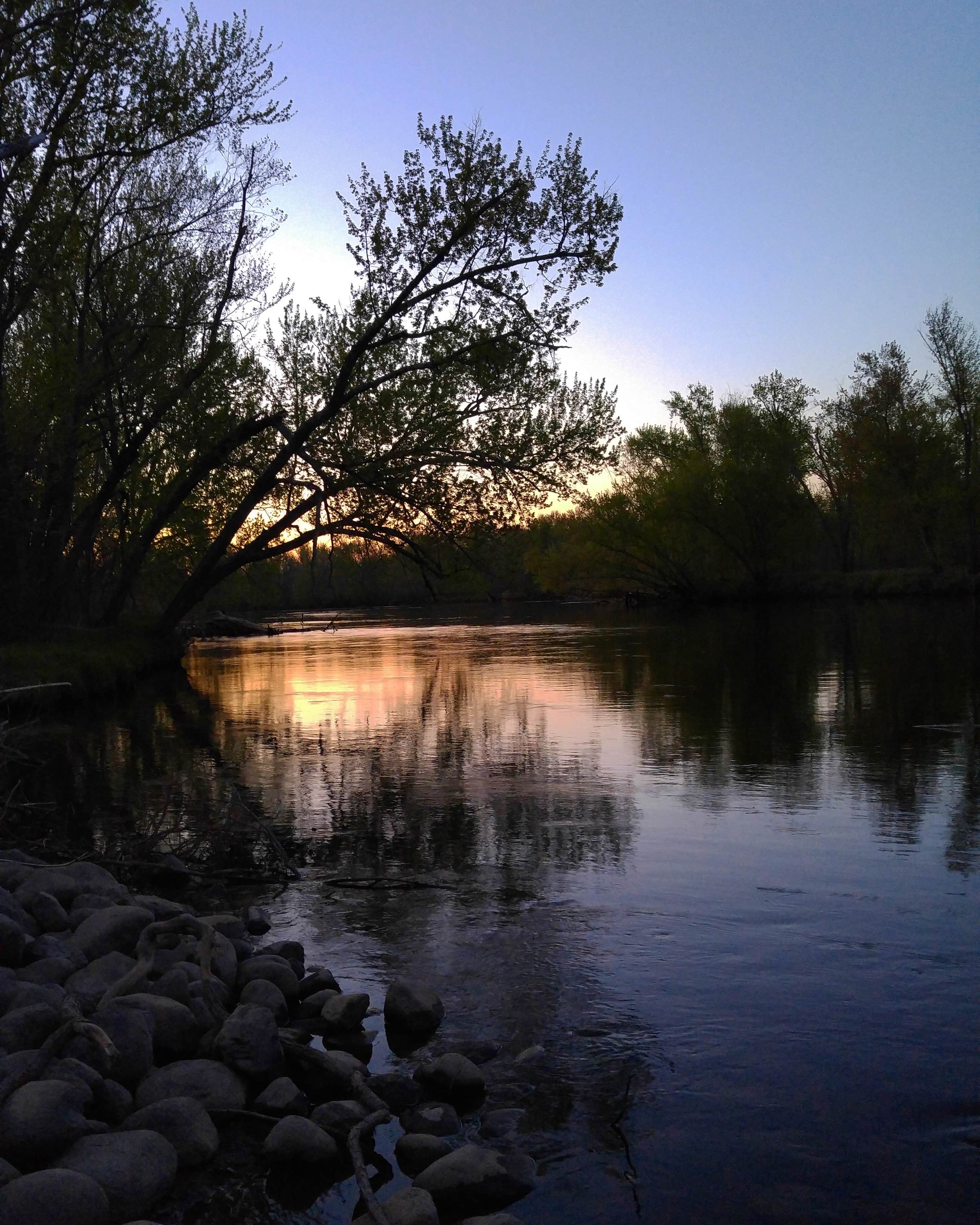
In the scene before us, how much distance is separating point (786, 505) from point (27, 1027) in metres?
64.8

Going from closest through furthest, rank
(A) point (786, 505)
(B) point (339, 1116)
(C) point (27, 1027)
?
(B) point (339, 1116) < (C) point (27, 1027) < (A) point (786, 505)

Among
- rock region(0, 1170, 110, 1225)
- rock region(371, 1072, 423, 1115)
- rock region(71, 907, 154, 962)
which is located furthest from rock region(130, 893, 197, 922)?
rock region(0, 1170, 110, 1225)

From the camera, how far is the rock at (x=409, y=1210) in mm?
3574

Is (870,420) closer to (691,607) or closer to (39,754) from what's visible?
(691,607)

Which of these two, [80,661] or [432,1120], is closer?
[432,1120]

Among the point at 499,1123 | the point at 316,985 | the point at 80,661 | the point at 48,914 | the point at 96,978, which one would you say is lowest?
the point at 499,1123

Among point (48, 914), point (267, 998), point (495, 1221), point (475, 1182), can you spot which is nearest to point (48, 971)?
point (48, 914)

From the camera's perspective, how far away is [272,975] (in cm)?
551

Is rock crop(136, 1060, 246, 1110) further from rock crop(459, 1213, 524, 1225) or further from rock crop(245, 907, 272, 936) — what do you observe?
rock crop(245, 907, 272, 936)

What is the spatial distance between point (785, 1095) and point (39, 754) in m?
12.3

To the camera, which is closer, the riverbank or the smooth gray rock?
the smooth gray rock

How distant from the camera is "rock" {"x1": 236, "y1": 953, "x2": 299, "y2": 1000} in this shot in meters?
5.49

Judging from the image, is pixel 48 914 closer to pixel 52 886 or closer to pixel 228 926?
pixel 52 886

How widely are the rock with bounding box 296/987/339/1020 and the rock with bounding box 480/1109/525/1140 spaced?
122 centimetres
